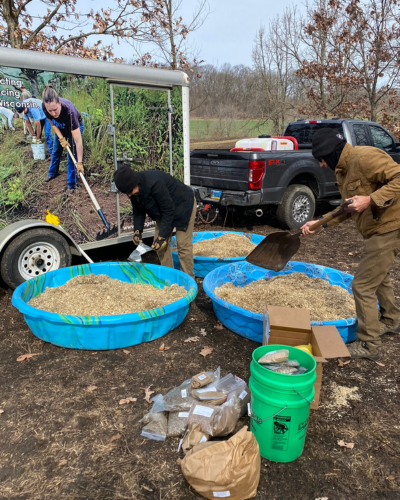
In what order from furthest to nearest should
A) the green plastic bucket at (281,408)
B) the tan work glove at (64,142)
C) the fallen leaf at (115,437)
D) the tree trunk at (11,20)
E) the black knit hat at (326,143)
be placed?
the tree trunk at (11,20)
the tan work glove at (64,142)
the black knit hat at (326,143)
the fallen leaf at (115,437)
the green plastic bucket at (281,408)

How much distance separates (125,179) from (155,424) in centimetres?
244

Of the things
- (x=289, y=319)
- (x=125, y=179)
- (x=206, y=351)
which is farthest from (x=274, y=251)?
(x=125, y=179)

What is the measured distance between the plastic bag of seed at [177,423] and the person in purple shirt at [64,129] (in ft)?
11.3

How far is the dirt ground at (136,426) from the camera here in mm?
2414

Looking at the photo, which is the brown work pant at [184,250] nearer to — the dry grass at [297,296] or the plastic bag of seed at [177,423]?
the dry grass at [297,296]

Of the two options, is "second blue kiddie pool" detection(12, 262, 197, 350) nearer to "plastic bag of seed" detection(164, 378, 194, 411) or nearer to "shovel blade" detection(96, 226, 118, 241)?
"plastic bag of seed" detection(164, 378, 194, 411)

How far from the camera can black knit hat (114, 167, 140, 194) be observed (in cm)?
419

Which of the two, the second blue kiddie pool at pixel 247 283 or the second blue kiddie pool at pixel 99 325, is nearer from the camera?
the second blue kiddie pool at pixel 99 325

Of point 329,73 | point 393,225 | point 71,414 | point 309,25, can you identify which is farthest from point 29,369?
point 309,25

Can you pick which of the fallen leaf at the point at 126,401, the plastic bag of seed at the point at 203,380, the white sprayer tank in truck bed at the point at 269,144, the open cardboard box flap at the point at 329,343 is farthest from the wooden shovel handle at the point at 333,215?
the white sprayer tank in truck bed at the point at 269,144

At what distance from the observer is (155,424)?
2.81m

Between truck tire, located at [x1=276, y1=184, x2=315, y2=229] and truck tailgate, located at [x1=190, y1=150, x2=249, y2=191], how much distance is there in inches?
41.5

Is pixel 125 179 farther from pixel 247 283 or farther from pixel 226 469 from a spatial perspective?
pixel 226 469

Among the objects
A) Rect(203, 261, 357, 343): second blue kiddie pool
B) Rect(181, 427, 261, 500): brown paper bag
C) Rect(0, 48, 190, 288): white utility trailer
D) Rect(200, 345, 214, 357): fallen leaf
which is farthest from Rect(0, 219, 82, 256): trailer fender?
Rect(181, 427, 261, 500): brown paper bag
